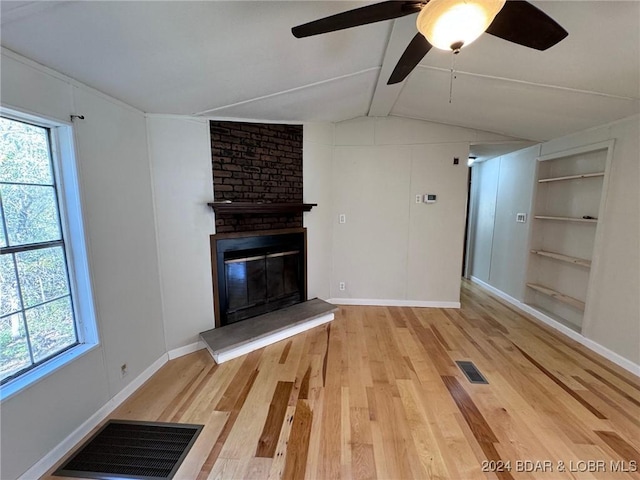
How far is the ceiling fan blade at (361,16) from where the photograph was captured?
3.70 feet

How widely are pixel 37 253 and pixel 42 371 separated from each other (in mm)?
682

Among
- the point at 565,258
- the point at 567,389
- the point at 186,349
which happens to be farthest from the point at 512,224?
the point at 186,349

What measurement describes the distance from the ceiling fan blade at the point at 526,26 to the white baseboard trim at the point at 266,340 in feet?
9.51

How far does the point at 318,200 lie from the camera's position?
3.67 m

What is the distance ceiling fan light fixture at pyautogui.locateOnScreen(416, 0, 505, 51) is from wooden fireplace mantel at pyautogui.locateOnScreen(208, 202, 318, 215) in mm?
2071

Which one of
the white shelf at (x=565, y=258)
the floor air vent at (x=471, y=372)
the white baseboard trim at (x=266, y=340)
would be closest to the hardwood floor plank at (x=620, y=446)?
the floor air vent at (x=471, y=372)

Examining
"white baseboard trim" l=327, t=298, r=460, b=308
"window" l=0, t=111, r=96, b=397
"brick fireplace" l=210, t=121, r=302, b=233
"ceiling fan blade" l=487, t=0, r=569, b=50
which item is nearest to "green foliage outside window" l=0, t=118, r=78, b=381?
"window" l=0, t=111, r=96, b=397

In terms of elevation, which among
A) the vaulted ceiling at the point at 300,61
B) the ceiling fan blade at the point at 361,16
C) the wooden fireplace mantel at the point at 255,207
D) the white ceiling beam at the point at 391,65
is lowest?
the wooden fireplace mantel at the point at 255,207

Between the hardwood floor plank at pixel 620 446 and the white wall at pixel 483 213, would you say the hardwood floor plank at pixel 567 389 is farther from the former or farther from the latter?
the white wall at pixel 483 213

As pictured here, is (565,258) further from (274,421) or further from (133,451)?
(133,451)

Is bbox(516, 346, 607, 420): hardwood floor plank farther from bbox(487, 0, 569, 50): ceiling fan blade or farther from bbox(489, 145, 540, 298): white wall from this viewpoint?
bbox(487, 0, 569, 50): ceiling fan blade

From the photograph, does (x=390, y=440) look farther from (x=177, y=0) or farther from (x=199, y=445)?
(x=177, y=0)

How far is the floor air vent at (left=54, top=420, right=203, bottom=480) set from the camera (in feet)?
4.94

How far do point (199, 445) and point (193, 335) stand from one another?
4.09 ft
